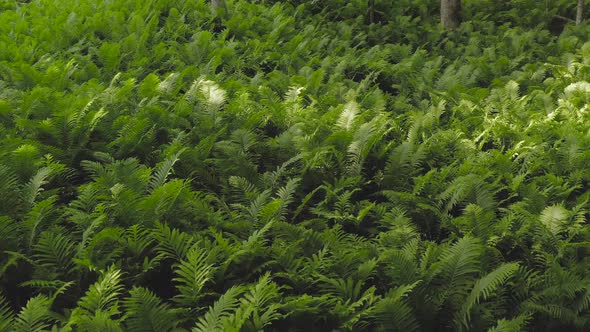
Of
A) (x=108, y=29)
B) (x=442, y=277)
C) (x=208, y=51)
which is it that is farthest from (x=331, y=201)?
A: (x=108, y=29)

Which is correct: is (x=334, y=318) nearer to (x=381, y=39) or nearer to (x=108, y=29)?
(x=108, y=29)

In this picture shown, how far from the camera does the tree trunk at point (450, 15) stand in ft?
38.6

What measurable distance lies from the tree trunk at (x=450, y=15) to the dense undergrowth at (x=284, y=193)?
2.82 metres

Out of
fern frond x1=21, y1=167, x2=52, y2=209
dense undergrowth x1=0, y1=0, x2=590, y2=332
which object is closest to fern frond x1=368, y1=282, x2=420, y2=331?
dense undergrowth x1=0, y1=0, x2=590, y2=332

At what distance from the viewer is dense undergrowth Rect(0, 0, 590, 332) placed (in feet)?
11.3

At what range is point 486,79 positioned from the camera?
873 cm

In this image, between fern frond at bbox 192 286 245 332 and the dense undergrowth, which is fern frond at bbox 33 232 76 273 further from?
fern frond at bbox 192 286 245 332

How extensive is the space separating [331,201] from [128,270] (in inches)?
74.3

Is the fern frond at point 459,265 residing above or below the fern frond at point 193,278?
below

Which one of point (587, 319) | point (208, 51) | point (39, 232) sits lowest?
point (208, 51)

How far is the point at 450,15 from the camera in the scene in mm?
11781

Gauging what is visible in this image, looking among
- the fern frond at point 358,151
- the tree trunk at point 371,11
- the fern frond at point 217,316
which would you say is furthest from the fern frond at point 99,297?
the tree trunk at point 371,11

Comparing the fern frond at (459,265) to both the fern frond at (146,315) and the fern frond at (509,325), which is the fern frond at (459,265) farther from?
the fern frond at (146,315)

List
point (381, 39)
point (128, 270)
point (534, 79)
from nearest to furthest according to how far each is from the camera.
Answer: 1. point (128, 270)
2. point (534, 79)
3. point (381, 39)
